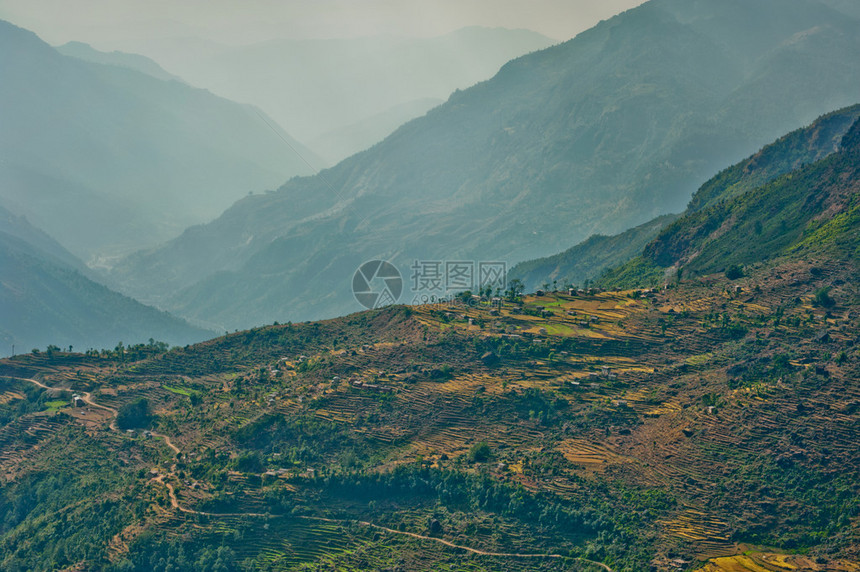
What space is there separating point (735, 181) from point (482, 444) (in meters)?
110

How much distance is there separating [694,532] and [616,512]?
19.6 ft

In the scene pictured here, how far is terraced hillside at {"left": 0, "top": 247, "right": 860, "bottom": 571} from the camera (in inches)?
2382

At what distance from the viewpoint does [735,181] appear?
157 m

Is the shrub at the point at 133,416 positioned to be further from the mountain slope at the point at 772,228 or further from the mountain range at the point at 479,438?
the mountain slope at the point at 772,228

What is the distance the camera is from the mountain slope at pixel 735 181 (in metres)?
148

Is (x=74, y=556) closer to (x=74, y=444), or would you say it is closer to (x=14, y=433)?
(x=74, y=444)

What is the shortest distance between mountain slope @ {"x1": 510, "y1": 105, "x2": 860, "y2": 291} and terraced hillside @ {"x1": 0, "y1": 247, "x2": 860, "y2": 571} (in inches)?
2068

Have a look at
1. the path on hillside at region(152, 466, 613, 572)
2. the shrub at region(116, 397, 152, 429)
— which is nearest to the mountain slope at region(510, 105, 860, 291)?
the shrub at region(116, 397, 152, 429)

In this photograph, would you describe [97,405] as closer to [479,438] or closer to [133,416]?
[133,416]

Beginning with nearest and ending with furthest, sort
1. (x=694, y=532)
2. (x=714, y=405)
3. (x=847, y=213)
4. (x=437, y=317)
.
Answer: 1. (x=694, y=532)
2. (x=714, y=405)
3. (x=437, y=317)
4. (x=847, y=213)

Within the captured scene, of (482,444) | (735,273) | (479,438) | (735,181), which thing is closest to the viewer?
(482,444)

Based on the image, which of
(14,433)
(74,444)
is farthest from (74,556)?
(14,433)

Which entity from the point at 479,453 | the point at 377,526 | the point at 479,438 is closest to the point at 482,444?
the point at 479,453

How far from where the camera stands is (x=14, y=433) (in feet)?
275
